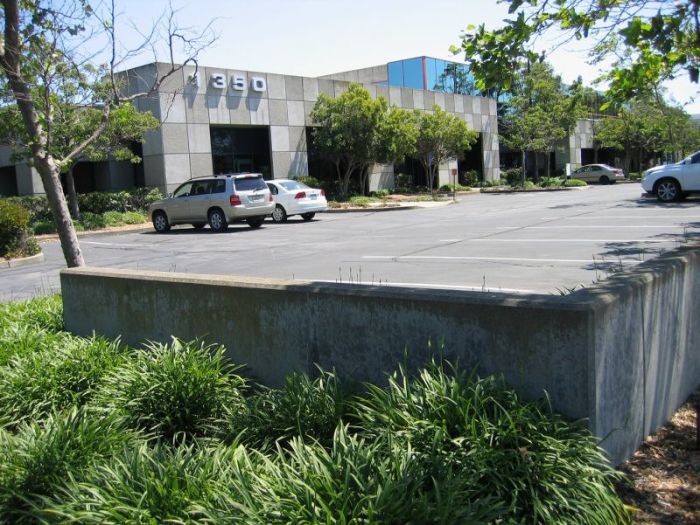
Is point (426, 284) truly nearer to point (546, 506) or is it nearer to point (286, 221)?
point (546, 506)

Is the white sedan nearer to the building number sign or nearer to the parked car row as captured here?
the parked car row

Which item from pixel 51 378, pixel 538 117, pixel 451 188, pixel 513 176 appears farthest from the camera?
pixel 513 176

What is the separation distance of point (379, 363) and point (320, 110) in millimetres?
28714

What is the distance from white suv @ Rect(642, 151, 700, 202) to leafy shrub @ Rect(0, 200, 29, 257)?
19804 mm

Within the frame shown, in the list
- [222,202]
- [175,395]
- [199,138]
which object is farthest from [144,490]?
[199,138]

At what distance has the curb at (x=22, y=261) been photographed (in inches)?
636

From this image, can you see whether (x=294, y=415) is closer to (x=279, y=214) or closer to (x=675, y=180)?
(x=279, y=214)

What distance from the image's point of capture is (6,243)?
54.9ft

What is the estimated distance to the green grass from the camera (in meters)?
3.21

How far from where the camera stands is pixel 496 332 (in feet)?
13.9

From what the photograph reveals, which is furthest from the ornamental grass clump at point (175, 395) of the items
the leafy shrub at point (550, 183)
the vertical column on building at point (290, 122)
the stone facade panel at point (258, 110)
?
the leafy shrub at point (550, 183)

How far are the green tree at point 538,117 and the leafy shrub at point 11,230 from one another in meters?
34.9

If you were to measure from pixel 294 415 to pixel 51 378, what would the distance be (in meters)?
2.50

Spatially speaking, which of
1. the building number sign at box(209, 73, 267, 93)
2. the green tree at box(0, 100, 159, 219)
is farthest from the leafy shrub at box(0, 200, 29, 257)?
the building number sign at box(209, 73, 267, 93)
